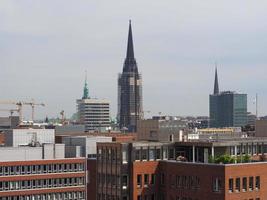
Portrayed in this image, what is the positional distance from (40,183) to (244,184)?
68311 mm

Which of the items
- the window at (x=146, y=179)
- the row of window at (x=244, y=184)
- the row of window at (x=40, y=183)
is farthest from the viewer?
the row of window at (x=40, y=183)

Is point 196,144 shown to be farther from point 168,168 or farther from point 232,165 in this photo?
point 232,165

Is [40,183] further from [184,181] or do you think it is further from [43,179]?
[184,181]

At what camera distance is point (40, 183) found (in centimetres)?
14888

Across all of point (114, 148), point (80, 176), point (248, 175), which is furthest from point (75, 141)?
point (248, 175)

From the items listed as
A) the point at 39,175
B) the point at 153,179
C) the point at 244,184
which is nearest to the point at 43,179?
the point at 39,175

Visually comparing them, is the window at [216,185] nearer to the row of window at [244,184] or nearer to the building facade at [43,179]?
the row of window at [244,184]

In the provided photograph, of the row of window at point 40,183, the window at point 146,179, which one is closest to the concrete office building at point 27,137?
the row of window at point 40,183

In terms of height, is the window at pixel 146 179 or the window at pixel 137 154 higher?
the window at pixel 137 154

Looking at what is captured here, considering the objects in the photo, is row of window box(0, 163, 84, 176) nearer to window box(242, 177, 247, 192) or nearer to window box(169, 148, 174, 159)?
window box(169, 148, 174, 159)

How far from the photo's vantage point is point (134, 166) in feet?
326

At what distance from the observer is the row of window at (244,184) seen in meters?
90.5

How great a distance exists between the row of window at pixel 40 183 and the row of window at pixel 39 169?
2122mm

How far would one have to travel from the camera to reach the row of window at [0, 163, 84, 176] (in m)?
145
